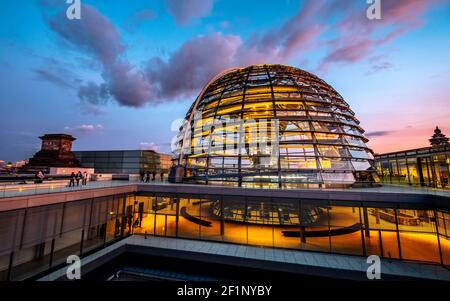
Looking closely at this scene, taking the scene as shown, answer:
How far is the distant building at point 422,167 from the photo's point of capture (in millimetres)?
21117

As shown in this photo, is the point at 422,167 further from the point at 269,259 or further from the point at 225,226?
Result: the point at 225,226

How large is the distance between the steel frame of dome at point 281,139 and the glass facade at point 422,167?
494 cm

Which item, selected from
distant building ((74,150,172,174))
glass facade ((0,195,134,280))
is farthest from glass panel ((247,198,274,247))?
distant building ((74,150,172,174))

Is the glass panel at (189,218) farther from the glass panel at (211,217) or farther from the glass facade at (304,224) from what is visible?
the glass panel at (211,217)

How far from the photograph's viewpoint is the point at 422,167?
28609 millimetres

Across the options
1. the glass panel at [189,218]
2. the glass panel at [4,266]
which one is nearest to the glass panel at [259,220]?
the glass panel at [189,218]

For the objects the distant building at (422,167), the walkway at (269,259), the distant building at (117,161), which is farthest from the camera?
the distant building at (117,161)

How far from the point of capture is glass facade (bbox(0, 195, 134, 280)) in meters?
11.3

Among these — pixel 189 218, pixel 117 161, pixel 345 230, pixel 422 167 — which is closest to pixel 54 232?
pixel 189 218

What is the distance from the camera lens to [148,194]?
19.9m

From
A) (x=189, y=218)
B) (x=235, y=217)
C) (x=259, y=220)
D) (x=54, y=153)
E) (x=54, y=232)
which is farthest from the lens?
(x=54, y=153)
